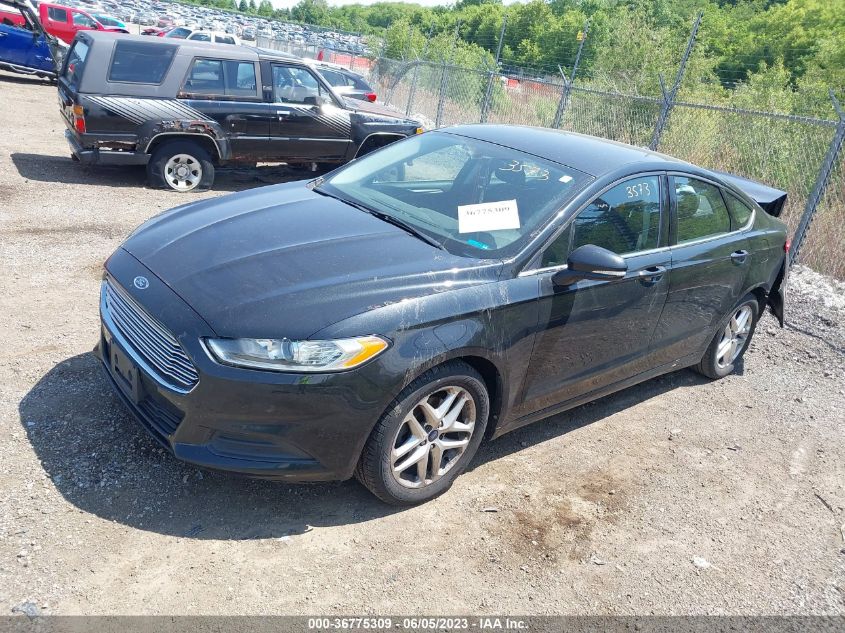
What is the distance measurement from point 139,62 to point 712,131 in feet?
27.9

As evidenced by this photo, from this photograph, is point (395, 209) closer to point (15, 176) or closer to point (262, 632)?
point (262, 632)

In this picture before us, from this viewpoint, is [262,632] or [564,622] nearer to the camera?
[262,632]

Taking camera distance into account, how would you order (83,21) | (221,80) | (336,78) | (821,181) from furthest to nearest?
(83,21), (336,78), (221,80), (821,181)

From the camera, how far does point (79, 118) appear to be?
26.1 feet

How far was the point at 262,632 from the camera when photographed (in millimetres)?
2646

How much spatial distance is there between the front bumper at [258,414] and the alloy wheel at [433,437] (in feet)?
0.86

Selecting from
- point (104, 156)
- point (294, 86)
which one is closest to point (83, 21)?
point (294, 86)

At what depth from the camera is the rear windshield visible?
8.14 m

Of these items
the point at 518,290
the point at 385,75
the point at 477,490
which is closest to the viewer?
the point at 518,290

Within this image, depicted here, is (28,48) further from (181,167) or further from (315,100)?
(315,100)

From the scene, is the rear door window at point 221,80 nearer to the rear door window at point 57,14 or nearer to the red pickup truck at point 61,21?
the red pickup truck at point 61,21

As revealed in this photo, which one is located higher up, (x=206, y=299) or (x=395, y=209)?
(x=395, y=209)

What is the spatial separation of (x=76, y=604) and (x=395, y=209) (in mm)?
2457

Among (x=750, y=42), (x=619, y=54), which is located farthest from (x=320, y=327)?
(x=750, y=42)
